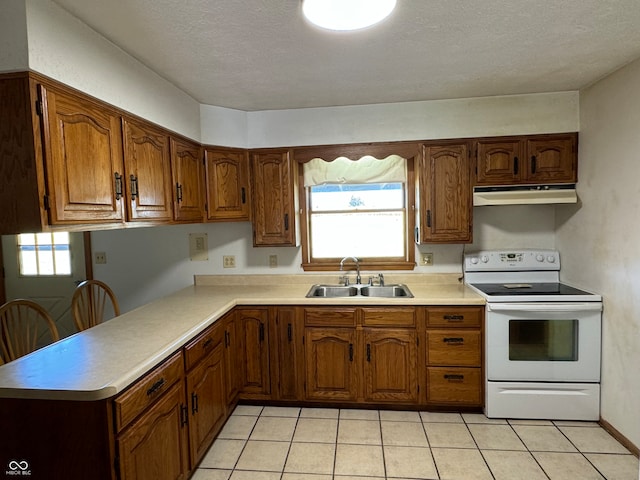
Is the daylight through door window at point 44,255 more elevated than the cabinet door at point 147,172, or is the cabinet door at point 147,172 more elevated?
the cabinet door at point 147,172

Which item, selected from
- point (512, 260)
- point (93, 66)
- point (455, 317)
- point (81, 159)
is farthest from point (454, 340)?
point (93, 66)

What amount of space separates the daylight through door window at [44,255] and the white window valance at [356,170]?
2317 mm

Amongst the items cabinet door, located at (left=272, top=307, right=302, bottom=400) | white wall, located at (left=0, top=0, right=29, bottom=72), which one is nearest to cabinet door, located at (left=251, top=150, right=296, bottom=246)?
cabinet door, located at (left=272, top=307, right=302, bottom=400)

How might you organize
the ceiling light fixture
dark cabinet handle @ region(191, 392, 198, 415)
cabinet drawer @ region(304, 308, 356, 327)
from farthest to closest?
cabinet drawer @ region(304, 308, 356, 327), dark cabinet handle @ region(191, 392, 198, 415), the ceiling light fixture

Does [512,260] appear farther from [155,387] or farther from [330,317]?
[155,387]

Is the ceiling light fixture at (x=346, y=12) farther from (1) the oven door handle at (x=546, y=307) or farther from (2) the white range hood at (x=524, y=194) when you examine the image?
(1) the oven door handle at (x=546, y=307)

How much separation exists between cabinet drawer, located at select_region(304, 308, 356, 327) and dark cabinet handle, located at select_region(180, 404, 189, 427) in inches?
39.9

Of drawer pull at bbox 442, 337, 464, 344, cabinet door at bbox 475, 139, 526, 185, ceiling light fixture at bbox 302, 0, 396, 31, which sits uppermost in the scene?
ceiling light fixture at bbox 302, 0, 396, 31

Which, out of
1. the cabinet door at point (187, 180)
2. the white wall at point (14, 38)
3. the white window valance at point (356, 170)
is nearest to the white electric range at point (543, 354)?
the white window valance at point (356, 170)

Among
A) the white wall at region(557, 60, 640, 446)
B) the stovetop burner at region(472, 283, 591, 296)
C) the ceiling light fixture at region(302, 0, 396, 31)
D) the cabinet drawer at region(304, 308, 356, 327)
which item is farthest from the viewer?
the cabinet drawer at region(304, 308, 356, 327)

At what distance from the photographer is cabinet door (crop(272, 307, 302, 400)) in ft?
8.78

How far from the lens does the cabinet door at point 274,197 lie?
2912 mm

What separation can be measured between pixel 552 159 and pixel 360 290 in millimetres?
1711

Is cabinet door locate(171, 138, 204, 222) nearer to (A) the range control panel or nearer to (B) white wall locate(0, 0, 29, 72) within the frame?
(B) white wall locate(0, 0, 29, 72)
